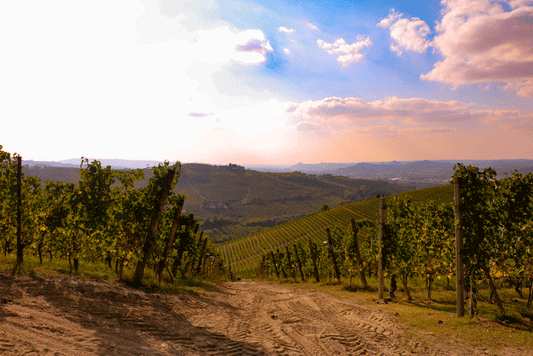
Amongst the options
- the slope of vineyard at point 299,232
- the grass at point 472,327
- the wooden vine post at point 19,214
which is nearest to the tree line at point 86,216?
the wooden vine post at point 19,214

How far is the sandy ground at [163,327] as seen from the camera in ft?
17.3

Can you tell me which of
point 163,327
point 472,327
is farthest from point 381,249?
point 163,327

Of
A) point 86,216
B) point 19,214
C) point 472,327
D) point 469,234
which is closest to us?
point 472,327

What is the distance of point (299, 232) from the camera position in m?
88.4

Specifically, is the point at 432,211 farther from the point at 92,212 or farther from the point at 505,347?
the point at 92,212

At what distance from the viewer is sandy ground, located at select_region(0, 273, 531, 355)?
5.26m

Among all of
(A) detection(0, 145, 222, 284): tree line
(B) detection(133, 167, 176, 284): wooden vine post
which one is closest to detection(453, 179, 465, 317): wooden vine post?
(A) detection(0, 145, 222, 284): tree line

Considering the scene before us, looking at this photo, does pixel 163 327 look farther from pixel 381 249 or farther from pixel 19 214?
pixel 381 249

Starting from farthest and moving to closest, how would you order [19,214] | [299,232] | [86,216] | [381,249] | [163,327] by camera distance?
[299,232], [86,216], [381,249], [19,214], [163,327]

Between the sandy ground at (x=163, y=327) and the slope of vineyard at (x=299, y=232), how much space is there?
220 feet

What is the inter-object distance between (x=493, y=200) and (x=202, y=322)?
968 cm

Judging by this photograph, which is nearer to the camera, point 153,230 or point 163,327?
point 163,327

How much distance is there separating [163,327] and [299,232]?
8377cm

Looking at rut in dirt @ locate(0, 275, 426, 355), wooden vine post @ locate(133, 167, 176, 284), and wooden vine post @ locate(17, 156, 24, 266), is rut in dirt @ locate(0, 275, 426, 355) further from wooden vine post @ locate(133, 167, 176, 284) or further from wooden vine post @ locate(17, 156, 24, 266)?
wooden vine post @ locate(17, 156, 24, 266)
